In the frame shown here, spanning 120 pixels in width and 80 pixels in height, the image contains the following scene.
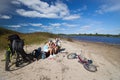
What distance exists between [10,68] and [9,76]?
109 cm

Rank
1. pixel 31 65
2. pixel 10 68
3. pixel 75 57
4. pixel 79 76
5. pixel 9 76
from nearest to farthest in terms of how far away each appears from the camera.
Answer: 1. pixel 9 76
2. pixel 79 76
3. pixel 10 68
4. pixel 31 65
5. pixel 75 57

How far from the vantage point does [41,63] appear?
7375 millimetres

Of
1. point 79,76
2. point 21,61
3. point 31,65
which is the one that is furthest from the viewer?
point 21,61

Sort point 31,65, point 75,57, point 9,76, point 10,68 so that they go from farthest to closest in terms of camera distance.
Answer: point 75,57
point 31,65
point 10,68
point 9,76

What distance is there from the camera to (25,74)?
5762mm

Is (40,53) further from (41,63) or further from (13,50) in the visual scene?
(13,50)

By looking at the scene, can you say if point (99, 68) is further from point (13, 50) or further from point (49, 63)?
point (13, 50)

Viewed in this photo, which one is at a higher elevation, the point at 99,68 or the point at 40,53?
the point at 40,53

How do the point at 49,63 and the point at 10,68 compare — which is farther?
the point at 49,63

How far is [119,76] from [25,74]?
5.62m

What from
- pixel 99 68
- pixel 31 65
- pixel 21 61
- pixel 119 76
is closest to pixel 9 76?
pixel 31 65

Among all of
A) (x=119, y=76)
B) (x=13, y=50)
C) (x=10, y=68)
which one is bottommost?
(x=119, y=76)

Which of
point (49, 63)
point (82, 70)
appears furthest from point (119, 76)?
point (49, 63)

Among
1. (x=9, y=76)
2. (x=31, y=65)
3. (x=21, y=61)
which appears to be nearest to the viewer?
(x=9, y=76)
